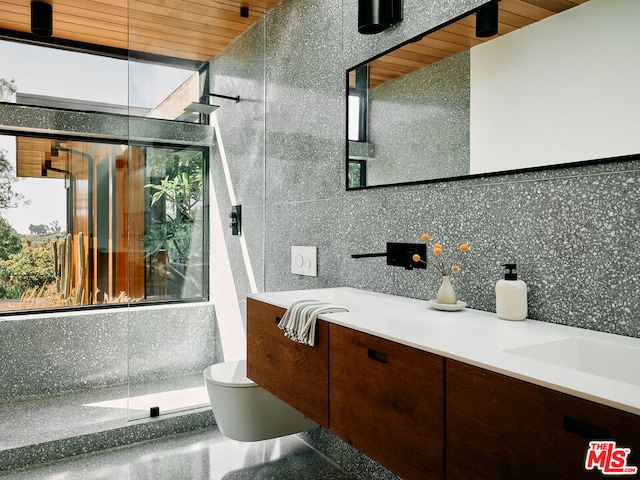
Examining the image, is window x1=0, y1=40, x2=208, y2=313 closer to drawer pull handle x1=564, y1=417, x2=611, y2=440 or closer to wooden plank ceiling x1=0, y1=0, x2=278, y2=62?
wooden plank ceiling x1=0, y1=0, x2=278, y2=62

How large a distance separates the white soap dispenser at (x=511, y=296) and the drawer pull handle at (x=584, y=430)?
0.61 m

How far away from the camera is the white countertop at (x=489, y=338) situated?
783 millimetres

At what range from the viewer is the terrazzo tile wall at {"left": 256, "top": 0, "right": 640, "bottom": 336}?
1.24 meters

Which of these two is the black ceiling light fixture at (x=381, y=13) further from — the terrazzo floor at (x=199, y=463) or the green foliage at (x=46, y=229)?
the green foliage at (x=46, y=229)

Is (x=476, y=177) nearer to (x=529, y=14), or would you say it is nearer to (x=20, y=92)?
(x=529, y=14)

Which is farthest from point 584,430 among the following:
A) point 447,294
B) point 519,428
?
point 447,294

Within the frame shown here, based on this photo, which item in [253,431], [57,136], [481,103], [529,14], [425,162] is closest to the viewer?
[529,14]

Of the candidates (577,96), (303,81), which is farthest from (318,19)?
(577,96)

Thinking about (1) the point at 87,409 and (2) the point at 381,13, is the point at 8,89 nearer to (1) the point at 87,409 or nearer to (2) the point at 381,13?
(1) the point at 87,409

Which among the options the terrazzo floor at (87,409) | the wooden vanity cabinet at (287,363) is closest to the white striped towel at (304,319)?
the wooden vanity cabinet at (287,363)

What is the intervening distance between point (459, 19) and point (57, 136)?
2817 mm

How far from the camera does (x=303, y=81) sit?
257 cm

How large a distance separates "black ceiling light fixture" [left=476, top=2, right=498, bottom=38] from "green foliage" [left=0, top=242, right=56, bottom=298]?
119 inches

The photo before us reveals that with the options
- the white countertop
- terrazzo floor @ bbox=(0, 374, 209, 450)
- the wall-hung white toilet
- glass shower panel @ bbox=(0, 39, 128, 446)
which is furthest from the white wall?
glass shower panel @ bbox=(0, 39, 128, 446)
